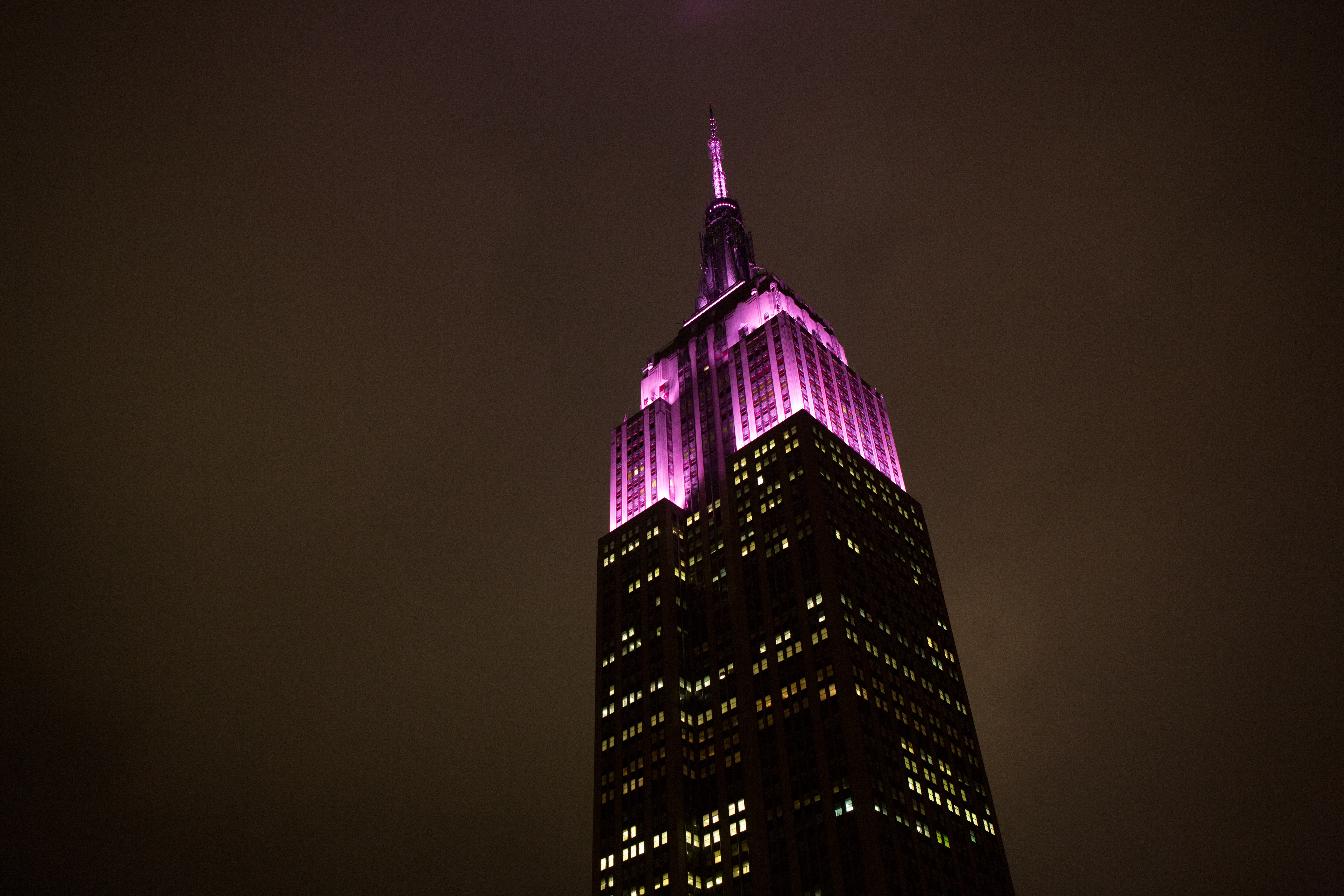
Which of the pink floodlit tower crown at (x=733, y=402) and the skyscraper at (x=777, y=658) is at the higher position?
the pink floodlit tower crown at (x=733, y=402)

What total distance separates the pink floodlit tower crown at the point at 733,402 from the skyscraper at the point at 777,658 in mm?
484

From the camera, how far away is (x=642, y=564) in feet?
541

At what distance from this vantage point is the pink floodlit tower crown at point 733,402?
169375 millimetres

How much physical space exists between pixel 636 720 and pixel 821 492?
44741mm

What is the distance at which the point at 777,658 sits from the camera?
139125mm

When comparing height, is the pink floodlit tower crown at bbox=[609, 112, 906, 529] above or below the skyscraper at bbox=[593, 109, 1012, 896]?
above

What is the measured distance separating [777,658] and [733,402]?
53.4 metres

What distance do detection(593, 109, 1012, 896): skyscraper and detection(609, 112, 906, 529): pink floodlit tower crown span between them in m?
0.48

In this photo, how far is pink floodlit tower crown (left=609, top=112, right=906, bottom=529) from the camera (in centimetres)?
16938

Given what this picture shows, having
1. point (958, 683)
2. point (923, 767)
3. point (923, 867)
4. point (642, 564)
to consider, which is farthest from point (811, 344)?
point (923, 867)

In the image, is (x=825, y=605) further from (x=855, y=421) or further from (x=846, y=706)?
(x=855, y=421)

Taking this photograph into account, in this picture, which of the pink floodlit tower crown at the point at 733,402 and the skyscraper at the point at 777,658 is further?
the pink floodlit tower crown at the point at 733,402

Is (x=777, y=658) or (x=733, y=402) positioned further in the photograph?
(x=733, y=402)

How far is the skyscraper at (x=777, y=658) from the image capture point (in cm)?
12262
